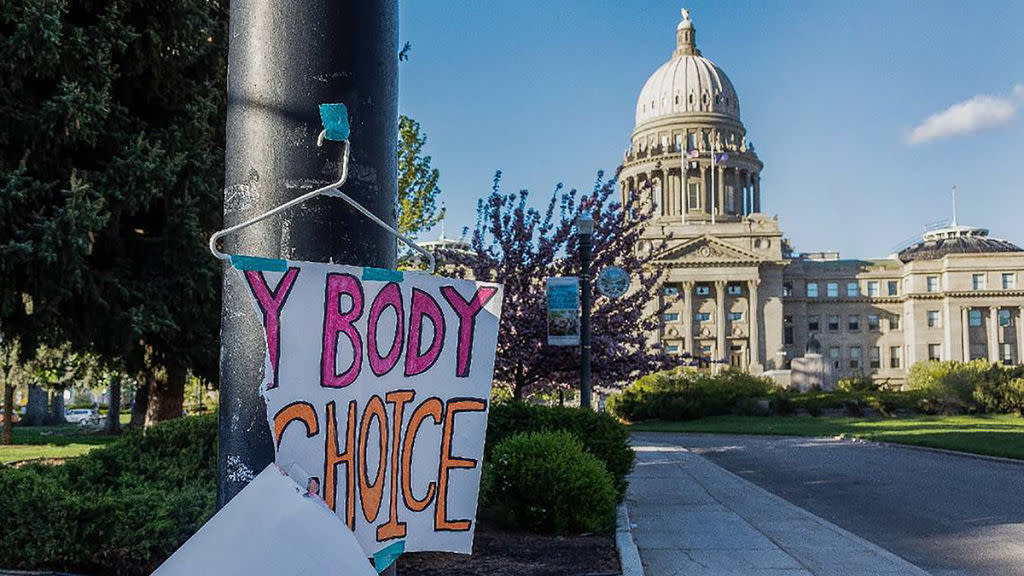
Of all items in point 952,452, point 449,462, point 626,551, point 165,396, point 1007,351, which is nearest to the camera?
point 449,462

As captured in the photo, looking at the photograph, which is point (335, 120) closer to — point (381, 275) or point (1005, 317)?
point (381, 275)

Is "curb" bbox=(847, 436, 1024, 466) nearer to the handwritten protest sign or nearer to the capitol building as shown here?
the handwritten protest sign

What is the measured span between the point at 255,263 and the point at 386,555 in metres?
0.91

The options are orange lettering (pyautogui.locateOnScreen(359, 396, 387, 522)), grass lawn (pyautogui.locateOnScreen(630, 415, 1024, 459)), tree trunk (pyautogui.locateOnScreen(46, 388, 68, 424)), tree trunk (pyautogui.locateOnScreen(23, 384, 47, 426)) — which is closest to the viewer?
orange lettering (pyautogui.locateOnScreen(359, 396, 387, 522))

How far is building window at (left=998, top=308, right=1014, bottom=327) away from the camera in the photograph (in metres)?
101

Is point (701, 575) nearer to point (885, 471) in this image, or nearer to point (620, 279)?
point (620, 279)

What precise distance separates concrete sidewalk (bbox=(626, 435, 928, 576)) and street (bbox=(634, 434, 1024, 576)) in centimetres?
55

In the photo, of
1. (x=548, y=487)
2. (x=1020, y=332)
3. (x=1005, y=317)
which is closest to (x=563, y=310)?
(x=548, y=487)

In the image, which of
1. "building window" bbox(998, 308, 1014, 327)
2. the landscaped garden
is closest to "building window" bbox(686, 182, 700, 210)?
"building window" bbox(998, 308, 1014, 327)

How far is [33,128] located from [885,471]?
55.1ft

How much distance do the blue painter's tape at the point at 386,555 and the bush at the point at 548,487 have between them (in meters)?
6.70

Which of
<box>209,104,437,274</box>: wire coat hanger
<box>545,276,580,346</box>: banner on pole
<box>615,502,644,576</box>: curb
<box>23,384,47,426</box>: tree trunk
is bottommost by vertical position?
<box>23,384,47,426</box>: tree trunk

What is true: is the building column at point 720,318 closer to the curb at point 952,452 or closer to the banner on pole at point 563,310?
the curb at point 952,452

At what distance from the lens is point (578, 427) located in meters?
11.6
